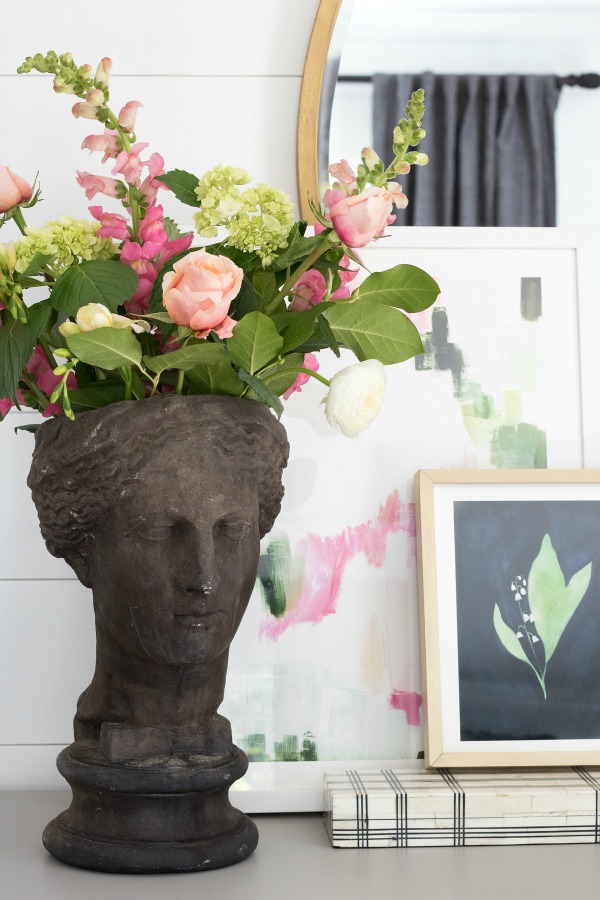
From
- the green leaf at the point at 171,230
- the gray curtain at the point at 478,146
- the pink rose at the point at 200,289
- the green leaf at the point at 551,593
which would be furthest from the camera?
the gray curtain at the point at 478,146

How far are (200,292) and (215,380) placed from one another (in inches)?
4.9

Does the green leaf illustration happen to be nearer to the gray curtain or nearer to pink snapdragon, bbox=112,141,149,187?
the gray curtain

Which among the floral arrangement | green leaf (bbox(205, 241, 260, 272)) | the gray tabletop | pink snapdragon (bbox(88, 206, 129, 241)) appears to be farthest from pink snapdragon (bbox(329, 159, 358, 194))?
the gray tabletop

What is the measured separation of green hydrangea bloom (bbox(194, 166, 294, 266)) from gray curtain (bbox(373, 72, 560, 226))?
44cm

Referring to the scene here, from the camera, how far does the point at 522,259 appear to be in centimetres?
119

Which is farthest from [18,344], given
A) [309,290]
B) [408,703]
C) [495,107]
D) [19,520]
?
[495,107]

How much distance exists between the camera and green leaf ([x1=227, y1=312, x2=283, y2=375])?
0.80 m

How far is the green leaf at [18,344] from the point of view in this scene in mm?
822

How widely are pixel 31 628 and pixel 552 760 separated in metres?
0.63

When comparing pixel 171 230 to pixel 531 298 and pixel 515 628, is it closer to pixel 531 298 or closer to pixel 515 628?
pixel 531 298

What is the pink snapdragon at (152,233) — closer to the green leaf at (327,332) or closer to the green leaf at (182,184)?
the green leaf at (182,184)

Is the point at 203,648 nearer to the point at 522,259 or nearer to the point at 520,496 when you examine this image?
the point at 520,496

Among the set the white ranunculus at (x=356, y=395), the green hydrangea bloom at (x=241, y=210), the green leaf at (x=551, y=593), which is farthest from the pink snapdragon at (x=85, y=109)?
the green leaf at (x=551, y=593)

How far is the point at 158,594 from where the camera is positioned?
2.71ft
